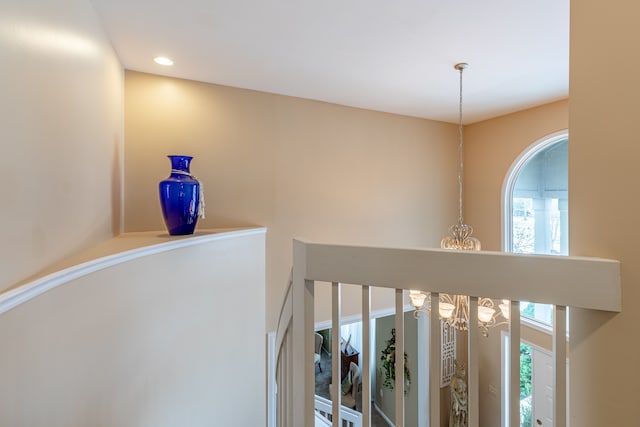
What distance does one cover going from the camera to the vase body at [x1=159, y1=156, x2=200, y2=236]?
6.34ft

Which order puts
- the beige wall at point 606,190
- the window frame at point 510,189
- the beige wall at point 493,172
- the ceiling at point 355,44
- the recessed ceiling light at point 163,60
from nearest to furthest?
the beige wall at point 606,190
the ceiling at point 355,44
the recessed ceiling light at point 163,60
the beige wall at point 493,172
the window frame at point 510,189

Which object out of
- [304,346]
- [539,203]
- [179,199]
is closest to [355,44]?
[179,199]

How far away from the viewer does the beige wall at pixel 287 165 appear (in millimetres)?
2557

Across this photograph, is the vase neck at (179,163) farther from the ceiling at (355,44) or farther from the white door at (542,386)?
the white door at (542,386)

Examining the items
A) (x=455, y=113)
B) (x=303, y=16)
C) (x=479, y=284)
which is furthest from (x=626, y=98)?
(x=455, y=113)

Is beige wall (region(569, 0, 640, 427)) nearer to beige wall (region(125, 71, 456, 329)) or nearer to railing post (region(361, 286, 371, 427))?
railing post (region(361, 286, 371, 427))

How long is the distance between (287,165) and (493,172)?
2758mm

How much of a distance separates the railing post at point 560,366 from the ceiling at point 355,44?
1.73 metres

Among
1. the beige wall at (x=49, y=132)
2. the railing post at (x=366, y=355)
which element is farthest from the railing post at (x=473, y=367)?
the beige wall at (x=49, y=132)

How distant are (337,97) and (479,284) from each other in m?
2.81

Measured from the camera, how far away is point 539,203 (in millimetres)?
3266

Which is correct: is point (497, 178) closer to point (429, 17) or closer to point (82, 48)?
point (429, 17)

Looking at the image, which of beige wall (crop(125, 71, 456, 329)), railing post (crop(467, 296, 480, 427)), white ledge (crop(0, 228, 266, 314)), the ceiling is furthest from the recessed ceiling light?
railing post (crop(467, 296, 480, 427))

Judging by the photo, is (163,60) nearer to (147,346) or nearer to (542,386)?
(147,346)
